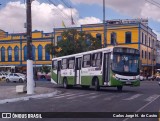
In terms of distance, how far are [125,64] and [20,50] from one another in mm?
54778

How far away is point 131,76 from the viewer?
26344 mm

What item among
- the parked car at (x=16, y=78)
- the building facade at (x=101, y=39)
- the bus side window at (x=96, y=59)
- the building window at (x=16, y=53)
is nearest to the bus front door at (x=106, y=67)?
the bus side window at (x=96, y=59)

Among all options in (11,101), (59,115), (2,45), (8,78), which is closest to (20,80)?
(8,78)

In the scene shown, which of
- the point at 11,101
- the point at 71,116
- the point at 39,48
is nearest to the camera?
the point at 71,116

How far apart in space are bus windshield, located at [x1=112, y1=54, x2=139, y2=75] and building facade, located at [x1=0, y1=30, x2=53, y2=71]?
4905 cm

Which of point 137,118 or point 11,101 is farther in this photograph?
point 11,101

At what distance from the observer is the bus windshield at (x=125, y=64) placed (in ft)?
84.7

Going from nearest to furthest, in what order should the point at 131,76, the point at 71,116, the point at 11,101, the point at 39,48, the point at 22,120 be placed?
the point at 22,120, the point at 71,116, the point at 11,101, the point at 131,76, the point at 39,48

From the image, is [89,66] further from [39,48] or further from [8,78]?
[39,48]

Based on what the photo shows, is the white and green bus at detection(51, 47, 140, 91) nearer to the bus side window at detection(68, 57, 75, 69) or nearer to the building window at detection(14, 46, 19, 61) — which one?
the bus side window at detection(68, 57, 75, 69)

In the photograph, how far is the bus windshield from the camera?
2583cm

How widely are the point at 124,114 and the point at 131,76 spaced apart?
13093 millimetres

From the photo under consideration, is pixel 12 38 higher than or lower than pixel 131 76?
higher

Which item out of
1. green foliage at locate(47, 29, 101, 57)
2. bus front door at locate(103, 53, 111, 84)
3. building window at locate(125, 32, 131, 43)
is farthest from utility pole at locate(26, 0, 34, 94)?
building window at locate(125, 32, 131, 43)
